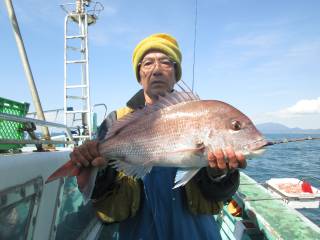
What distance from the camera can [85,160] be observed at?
237cm

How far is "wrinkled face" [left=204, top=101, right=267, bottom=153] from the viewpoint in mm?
2295

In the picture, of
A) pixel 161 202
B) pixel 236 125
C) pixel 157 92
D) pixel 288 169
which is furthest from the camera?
pixel 288 169

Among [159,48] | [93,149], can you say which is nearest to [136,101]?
[159,48]

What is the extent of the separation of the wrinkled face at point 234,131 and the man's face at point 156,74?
67cm

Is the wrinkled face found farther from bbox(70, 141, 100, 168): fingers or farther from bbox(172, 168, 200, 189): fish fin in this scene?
bbox(70, 141, 100, 168): fingers

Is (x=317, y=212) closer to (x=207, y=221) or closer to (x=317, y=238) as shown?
(x=317, y=238)

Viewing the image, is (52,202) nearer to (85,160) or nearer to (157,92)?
(85,160)

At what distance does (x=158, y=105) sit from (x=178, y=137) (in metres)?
0.30

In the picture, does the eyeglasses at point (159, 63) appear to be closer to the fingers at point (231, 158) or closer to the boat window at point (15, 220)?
the fingers at point (231, 158)

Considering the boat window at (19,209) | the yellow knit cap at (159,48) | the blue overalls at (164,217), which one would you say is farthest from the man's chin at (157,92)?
the boat window at (19,209)

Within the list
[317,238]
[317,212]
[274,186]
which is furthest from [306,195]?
[317,212]

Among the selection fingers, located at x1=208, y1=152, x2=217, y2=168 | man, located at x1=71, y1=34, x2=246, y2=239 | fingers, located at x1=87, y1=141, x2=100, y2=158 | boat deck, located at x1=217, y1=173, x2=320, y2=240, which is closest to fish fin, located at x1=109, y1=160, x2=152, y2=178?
fingers, located at x1=87, y1=141, x2=100, y2=158

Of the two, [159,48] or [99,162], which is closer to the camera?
[99,162]

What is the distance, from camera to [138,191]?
271 centimetres
